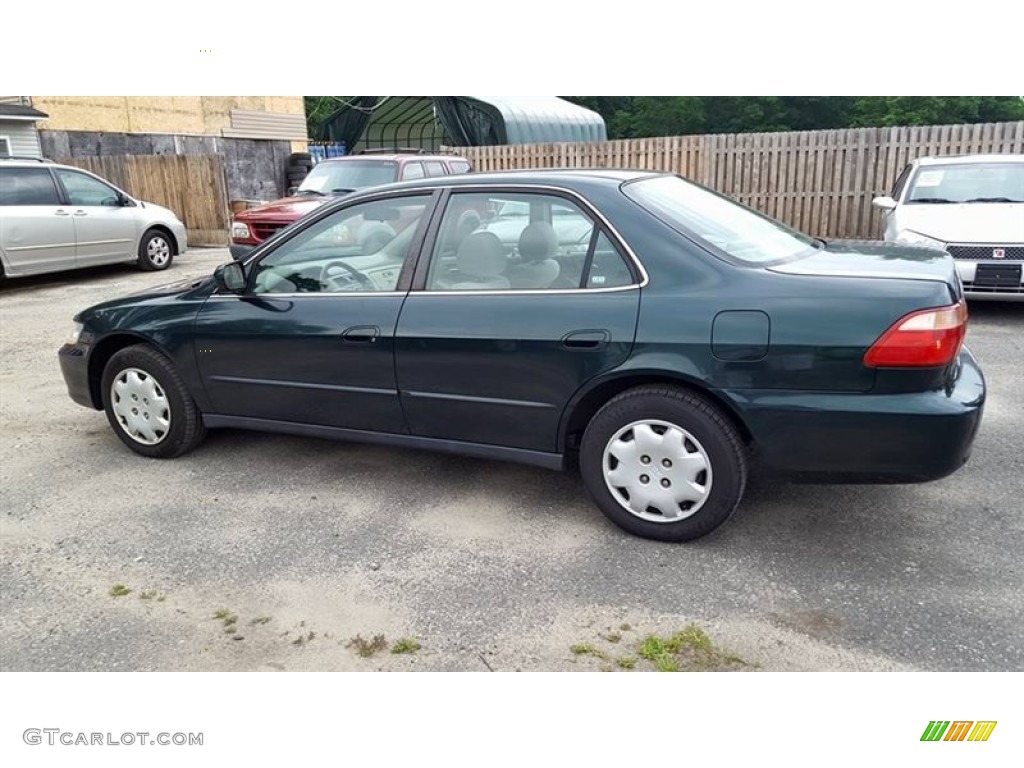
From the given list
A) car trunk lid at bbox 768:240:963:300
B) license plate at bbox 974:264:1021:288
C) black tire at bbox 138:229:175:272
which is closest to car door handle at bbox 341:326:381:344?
car trunk lid at bbox 768:240:963:300

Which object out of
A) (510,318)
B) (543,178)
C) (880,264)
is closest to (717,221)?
(880,264)

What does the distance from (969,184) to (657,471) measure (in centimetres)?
656

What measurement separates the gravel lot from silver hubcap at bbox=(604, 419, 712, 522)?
0.19 meters

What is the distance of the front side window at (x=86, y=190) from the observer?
11.0 m

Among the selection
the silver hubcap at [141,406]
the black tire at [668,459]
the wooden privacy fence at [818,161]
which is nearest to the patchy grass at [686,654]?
the black tire at [668,459]

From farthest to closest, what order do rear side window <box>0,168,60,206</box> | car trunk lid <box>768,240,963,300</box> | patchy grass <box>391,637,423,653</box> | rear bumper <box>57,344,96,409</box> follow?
1. rear side window <box>0,168,60,206</box>
2. rear bumper <box>57,344,96,409</box>
3. car trunk lid <box>768,240,963,300</box>
4. patchy grass <box>391,637,423,653</box>

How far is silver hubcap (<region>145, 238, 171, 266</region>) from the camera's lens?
12.2 metres

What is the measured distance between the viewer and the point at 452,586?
3121 millimetres

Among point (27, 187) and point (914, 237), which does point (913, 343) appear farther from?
point (27, 187)

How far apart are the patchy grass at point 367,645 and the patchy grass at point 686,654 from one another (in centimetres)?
91

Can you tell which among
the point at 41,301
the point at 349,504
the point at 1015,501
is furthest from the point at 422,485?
the point at 41,301

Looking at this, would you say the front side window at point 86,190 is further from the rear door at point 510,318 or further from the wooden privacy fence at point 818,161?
the rear door at point 510,318

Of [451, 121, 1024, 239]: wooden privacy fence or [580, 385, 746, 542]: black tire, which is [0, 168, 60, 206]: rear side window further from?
[580, 385, 746, 542]: black tire
